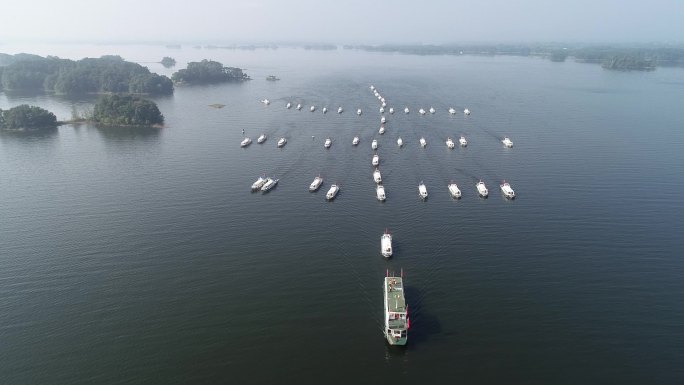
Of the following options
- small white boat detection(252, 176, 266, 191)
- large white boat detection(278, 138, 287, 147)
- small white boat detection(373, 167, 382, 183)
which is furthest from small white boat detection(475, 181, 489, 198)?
large white boat detection(278, 138, 287, 147)

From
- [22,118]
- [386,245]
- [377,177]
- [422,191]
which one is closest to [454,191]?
[422,191]

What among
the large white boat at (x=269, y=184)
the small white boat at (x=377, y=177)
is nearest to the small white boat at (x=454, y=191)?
the small white boat at (x=377, y=177)

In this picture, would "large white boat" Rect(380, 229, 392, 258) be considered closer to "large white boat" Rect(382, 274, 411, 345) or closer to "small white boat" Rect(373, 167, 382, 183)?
"large white boat" Rect(382, 274, 411, 345)

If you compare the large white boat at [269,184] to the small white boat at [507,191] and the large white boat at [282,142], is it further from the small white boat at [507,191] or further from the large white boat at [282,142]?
the small white boat at [507,191]

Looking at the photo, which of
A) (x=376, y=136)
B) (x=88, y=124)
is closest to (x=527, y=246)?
(x=376, y=136)

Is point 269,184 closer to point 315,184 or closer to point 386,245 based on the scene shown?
point 315,184
